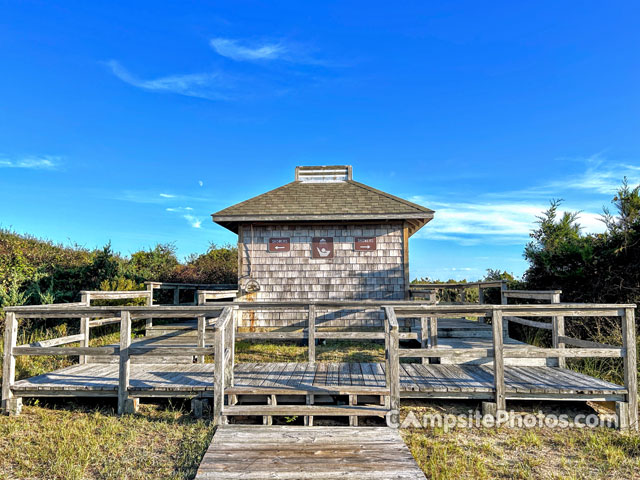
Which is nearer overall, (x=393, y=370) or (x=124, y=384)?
(x=393, y=370)

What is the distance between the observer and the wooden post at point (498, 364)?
532cm

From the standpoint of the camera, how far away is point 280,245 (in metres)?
11.5

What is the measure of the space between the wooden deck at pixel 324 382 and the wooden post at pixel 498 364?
0.34 feet

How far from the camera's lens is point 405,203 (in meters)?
Answer: 11.8

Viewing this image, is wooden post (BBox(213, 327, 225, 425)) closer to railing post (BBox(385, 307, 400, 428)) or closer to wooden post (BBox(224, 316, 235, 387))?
wooden post (BBox(224, 316, 235, 387))

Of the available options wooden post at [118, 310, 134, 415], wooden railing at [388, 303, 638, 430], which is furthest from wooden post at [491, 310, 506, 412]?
wooden post at [118, 310, 134, 415]

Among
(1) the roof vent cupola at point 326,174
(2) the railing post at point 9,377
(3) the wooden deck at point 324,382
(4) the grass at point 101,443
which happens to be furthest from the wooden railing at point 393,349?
(1) the roof vent cupola at point 326,174

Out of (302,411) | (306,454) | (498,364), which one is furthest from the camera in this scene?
(498,364)

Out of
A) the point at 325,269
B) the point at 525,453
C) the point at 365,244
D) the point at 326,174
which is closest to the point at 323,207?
the point at 365,244

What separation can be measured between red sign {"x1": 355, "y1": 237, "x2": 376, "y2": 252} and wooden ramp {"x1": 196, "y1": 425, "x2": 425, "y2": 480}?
23.2 ft

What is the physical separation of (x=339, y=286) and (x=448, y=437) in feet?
22.1

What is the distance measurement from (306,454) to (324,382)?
162 cm

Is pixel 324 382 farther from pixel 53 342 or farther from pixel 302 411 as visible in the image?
pixel 53 342

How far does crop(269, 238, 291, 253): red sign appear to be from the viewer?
37.7 feet
